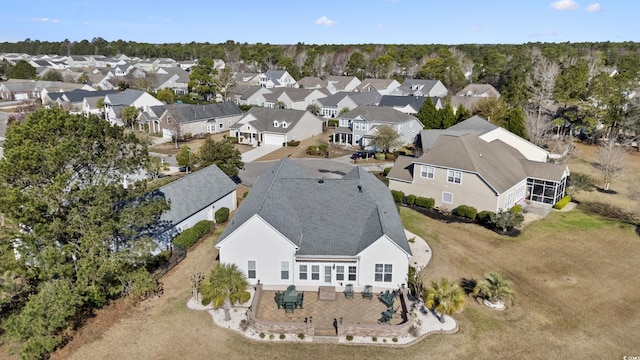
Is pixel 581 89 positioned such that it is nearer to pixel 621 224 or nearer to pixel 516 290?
pixel 621 224

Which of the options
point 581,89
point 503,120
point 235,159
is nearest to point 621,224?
point 503,120

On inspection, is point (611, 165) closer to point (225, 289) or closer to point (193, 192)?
point (193, 192)

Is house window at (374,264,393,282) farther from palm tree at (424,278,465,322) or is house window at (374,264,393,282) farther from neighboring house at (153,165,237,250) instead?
neighboring house at (153,165,237,250)

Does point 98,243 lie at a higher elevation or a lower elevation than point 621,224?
higher

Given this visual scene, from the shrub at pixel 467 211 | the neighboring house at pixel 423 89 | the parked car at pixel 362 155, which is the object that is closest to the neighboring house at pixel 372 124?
the parked car at pixel 362 155

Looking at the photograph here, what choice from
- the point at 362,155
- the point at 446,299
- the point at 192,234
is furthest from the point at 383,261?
the point at 362,155

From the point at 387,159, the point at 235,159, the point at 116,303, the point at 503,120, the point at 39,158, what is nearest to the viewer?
the point at 39,158

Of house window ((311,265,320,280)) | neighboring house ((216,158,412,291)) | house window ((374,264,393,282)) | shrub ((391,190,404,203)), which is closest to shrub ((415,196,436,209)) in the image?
shrub ((391,190,404,203))
